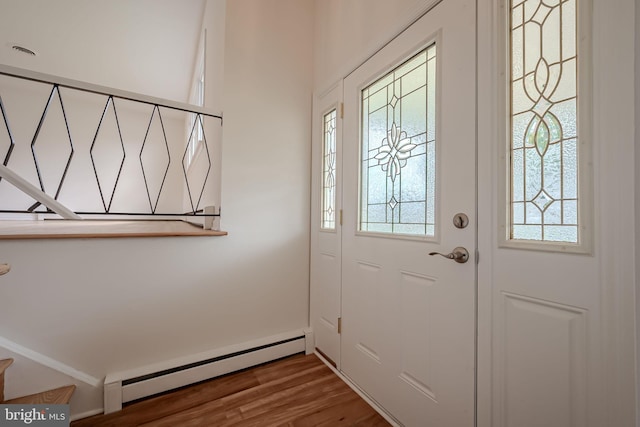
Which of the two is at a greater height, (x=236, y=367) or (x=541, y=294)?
(x=541, y=294)

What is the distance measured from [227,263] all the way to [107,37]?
11.4 feet

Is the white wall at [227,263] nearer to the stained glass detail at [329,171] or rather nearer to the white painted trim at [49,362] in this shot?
the white painted trim at [49,362]

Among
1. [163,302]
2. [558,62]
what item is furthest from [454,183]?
[163,302]

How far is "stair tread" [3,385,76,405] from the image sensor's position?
1.19 metres

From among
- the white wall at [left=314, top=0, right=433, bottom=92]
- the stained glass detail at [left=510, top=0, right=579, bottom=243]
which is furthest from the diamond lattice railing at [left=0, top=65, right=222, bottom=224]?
the stained glass detail at [left=510, top=0, right=579, bottom=243]

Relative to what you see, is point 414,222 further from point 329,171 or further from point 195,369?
point 195,369

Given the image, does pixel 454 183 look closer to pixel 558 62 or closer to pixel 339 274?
pixel 558 62

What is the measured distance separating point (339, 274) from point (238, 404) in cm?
91

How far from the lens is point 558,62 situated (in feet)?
2.60

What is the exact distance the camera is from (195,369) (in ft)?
5.15

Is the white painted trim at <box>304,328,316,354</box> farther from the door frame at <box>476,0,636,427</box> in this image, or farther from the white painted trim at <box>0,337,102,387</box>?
the door frame at <box>476,0,636,427</box>

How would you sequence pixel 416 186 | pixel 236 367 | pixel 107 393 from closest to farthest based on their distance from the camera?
pixel 416 186 < pixel 107 393 < pixel 236 367

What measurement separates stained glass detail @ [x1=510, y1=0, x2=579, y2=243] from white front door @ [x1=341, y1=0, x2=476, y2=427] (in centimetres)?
14

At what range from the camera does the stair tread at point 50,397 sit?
1.19m
